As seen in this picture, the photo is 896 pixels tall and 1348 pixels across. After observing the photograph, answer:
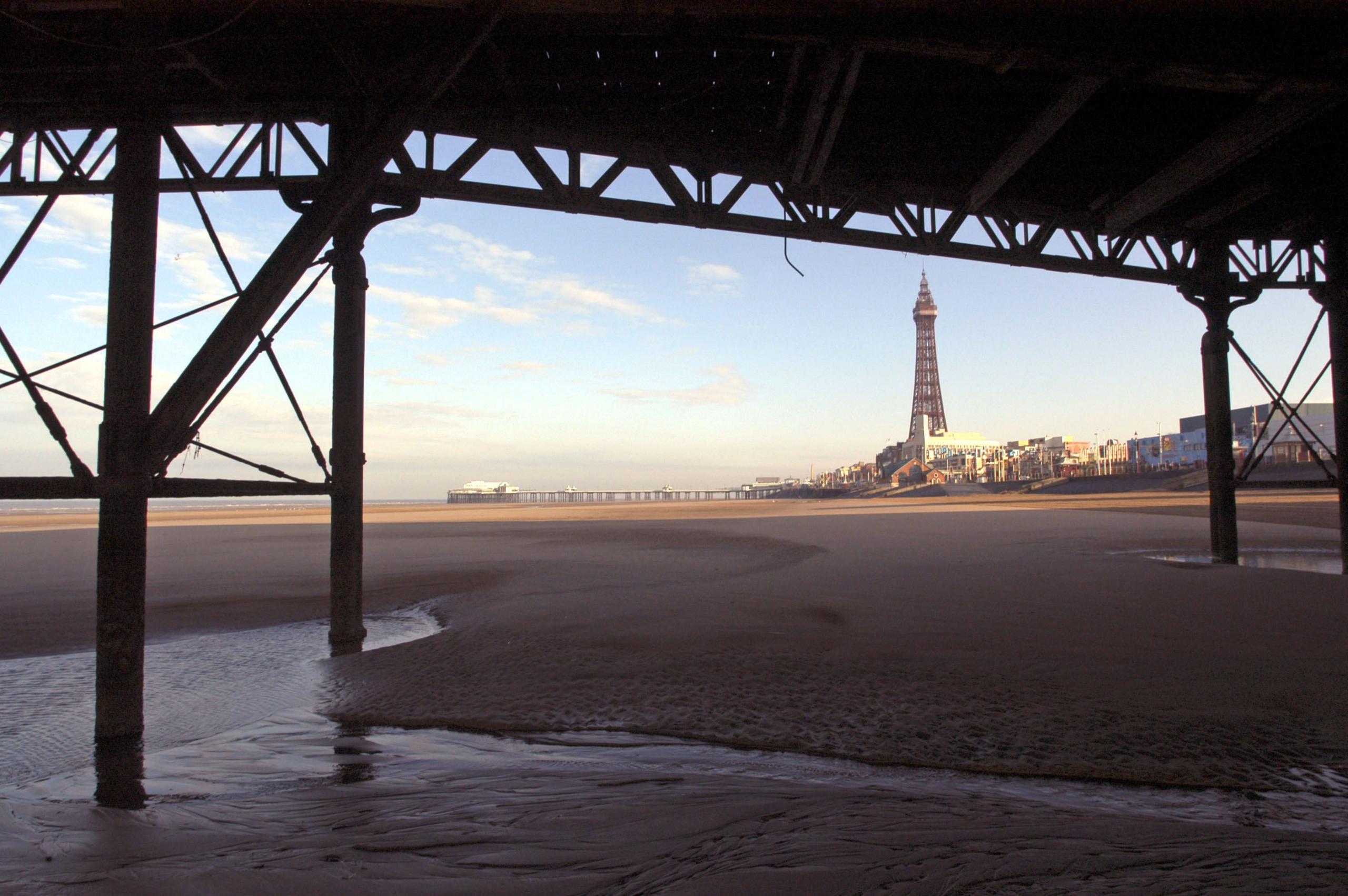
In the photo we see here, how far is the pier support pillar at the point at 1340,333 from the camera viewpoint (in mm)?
9461

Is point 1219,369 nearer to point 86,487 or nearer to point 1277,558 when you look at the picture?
point 1277,558

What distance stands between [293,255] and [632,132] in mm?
4268

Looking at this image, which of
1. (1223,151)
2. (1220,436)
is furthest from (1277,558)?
(1223,151)

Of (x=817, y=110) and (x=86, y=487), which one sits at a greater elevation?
(x=817, y=110)

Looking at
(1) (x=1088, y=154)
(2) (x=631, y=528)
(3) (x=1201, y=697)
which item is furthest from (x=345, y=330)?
(2) (x=631, y=528)

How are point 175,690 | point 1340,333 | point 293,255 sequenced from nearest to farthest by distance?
point 293,255
point 175,690
point 1340,333

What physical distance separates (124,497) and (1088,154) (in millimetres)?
9771

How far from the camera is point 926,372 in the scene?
158m

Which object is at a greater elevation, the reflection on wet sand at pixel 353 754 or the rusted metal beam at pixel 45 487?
the rusted metal beam at pixel 45 487

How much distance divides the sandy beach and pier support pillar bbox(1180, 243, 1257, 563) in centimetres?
80

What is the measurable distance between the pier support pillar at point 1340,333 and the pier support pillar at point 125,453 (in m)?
13.2

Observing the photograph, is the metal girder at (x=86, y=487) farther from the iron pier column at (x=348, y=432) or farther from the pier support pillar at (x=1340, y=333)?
the pier support pillar at (x=1340, y=333)

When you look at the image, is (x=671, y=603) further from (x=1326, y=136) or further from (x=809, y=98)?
(x=1326, y=136)

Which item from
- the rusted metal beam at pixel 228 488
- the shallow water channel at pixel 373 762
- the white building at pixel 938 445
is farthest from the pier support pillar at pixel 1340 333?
the white building at pixel 938 445
